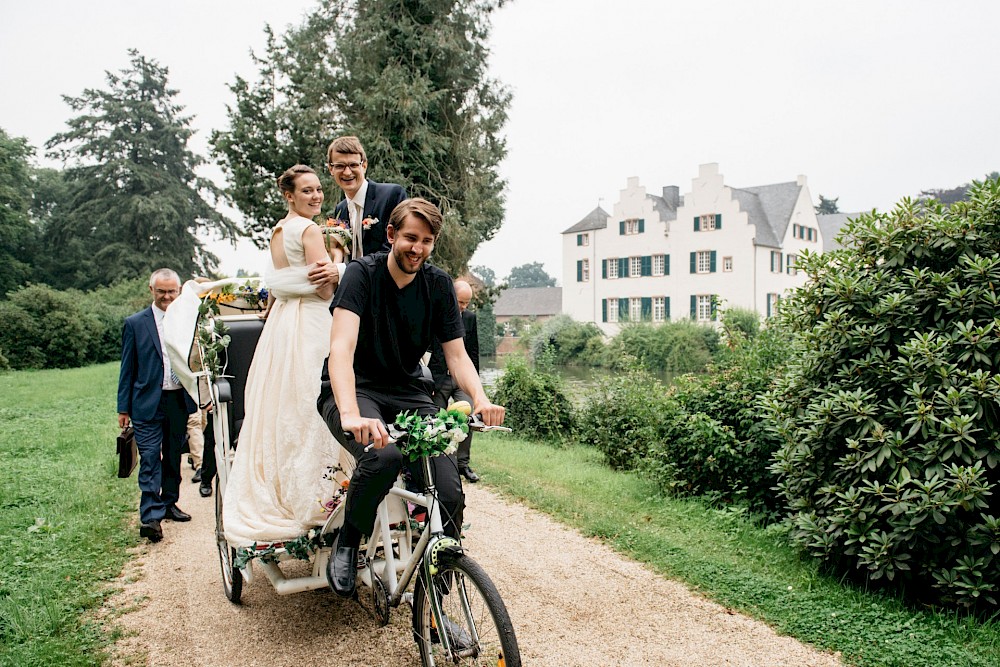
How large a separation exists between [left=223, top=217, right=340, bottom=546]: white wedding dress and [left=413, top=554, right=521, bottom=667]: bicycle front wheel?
Result: 3.17 feet

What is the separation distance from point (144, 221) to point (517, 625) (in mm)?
50044

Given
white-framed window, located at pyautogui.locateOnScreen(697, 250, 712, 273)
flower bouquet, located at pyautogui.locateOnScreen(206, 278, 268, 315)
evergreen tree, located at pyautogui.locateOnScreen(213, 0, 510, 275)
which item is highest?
evergreen tree, located at pyautogui.locateOnScreen(213, 0, 510, 275)

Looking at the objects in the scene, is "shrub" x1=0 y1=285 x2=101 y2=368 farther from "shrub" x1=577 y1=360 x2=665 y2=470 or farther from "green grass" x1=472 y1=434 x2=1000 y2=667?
"green grass" x1=472 y1=434 x2=1000 y2=667

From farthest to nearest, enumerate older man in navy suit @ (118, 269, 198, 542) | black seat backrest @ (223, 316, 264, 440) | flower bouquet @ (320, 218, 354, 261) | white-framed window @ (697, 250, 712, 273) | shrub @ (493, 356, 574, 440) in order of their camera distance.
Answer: white-framed window @ (697, 250, 712, 273), shrub @ (493, 356, 574, 440), older man in navy suit @ (118, 269, 198, 542), black seat backrest @ (223, 316, 264, 440), flower bouquet @ (320, 218, 354, 261)

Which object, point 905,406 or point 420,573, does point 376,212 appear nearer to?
point 420,573

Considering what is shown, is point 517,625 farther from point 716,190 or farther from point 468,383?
point 716,190

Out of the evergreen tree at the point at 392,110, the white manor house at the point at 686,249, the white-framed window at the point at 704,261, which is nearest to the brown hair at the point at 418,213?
the evergreen tree at the point at 392,110

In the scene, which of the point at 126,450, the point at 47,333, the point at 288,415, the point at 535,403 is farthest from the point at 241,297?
the point at 47,333

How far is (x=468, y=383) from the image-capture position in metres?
3.73

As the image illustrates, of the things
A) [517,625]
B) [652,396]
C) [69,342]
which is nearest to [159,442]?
[517,625]

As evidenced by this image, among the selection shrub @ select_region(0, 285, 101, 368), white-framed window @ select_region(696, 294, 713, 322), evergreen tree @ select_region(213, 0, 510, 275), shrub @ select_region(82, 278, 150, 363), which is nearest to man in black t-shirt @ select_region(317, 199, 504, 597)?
evergreen tree @ select_region(213, 0, 510, 275)

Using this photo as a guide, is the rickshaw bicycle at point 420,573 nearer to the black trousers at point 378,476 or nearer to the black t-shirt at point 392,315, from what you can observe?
the black trousers at point 378,476

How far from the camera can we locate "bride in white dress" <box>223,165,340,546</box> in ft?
13.0

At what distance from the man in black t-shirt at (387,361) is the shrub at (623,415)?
5.15 m
